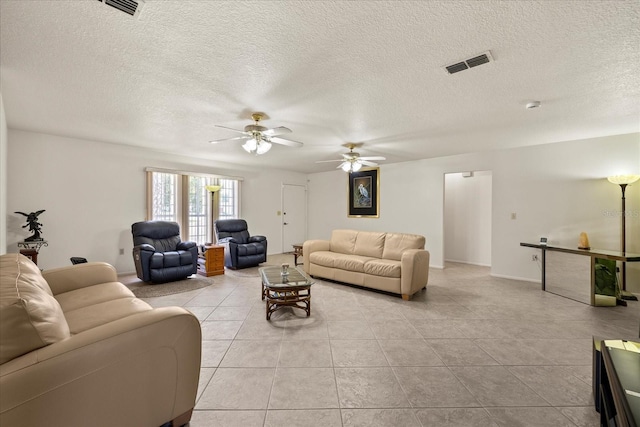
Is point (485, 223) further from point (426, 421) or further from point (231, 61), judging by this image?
point (231, 61)

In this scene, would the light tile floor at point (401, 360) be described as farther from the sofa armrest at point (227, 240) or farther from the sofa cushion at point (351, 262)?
the sofa armrest at point (227, 240)

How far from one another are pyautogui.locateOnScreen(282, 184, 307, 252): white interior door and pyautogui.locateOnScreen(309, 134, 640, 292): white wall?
8.82 ft

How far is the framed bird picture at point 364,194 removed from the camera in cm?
679

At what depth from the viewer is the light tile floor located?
1.60 meters

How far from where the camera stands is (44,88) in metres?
2.57

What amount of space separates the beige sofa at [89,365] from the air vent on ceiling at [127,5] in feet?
5.02

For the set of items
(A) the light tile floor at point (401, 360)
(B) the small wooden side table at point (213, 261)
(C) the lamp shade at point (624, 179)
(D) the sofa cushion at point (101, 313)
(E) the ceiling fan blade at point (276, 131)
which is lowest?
(A) the light tile floor at point (401, 360)

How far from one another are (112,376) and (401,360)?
1940mm

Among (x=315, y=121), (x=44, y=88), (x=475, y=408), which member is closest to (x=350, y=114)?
(x=315, y=121)

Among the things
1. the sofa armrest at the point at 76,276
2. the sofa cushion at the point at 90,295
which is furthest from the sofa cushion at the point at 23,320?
the sofa armrest at the point at 76,276

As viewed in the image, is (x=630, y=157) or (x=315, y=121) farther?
(x=630, y=157)

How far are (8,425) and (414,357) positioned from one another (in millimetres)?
2331

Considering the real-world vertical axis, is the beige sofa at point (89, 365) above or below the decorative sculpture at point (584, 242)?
below

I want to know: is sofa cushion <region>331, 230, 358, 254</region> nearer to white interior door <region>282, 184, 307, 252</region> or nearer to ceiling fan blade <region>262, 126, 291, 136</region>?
ceiling fan blade <region>262, 126, 291, 136</region>
